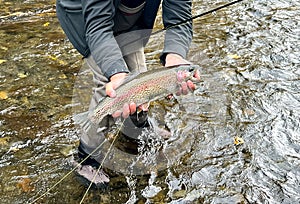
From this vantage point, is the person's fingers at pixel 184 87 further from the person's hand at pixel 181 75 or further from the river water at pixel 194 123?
the river water at pixel 194 123

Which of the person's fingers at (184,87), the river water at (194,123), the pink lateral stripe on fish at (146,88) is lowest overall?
the river water at (194,123)

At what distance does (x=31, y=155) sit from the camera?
3.31 metres

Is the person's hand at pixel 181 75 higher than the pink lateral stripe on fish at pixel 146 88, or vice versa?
the pink lateral stripe on fish at pixel 146 88

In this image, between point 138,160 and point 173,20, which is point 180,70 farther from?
point 138,160

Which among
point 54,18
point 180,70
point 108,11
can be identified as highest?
point 108,11

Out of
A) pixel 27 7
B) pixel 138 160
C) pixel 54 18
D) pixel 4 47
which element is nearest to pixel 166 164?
pixel 138 160

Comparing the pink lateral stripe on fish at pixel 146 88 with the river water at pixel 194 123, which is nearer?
the pink lateral stripe on fish at pixel 146 88

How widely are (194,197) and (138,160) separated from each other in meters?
0.57

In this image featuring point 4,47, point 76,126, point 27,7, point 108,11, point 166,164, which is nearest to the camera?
point 108,11

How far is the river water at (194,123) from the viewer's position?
9.61 feet

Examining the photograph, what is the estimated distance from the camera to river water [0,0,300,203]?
293 centimetres

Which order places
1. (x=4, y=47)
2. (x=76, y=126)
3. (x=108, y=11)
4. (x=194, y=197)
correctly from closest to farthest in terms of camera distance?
(x=108, y=11) → (x=194, y=197) → (x=76, y=126) → (x=4, y=47)

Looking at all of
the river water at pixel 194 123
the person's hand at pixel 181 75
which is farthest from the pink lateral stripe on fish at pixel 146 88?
the river water at pixel 194 123

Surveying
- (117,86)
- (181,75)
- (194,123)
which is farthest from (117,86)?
(194,123)
